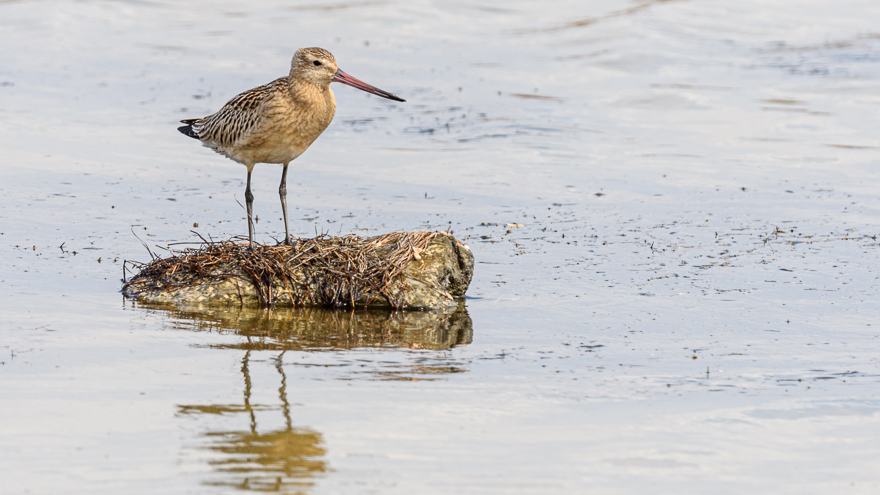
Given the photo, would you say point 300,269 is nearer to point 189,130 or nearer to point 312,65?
point 312,65

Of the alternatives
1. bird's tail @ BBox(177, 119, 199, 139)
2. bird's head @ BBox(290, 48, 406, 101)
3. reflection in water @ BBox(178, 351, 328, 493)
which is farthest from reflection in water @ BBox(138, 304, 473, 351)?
bird's tail @ BBox(177, 119, 199, 139)

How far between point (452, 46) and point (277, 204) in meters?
10.0

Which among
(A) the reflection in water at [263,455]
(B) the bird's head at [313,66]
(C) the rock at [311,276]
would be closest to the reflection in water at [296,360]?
(A) the reflection in water at [263,455]

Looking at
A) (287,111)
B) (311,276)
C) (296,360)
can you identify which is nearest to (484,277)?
(311,276)

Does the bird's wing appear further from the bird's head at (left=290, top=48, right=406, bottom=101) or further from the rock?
the rock

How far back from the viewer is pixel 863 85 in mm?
15938

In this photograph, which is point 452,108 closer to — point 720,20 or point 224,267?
point 224,267

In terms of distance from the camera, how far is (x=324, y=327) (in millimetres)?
6641

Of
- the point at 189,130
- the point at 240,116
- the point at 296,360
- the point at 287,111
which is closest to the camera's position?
the point at 296,360

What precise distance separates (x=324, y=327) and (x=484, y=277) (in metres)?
1.77

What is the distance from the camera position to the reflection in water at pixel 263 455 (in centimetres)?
427

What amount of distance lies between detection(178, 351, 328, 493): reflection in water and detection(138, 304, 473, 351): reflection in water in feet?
3.96

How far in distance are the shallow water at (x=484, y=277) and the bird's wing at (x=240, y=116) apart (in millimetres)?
1203

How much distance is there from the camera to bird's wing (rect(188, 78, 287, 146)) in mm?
7625
